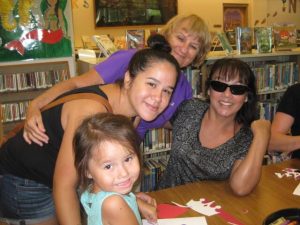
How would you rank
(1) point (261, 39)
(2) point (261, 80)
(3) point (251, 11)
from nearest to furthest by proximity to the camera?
(1) point (261, 39) → (2) point (261, 80) → (3) point (251, 11)

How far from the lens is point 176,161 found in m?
2.04

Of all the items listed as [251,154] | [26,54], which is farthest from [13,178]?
[26,54]

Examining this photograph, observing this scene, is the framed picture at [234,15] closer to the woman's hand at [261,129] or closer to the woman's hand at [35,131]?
the woman's hand at [261,129]

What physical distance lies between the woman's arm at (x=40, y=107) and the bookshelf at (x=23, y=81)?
156 cm

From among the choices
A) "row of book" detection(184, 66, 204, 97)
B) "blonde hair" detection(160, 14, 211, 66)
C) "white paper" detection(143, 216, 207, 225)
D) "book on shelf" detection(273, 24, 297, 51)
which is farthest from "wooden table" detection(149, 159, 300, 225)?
"book on shelf" detection(273, 24, 297, 51)

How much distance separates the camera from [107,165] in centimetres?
115

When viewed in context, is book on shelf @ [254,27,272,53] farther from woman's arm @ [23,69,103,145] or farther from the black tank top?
the black tank top

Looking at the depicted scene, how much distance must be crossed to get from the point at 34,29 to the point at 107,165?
2.62 meters

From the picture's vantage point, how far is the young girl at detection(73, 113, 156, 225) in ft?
3.64

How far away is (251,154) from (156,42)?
2.54 ft

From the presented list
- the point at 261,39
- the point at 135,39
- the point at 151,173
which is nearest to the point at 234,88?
the point at 135,39

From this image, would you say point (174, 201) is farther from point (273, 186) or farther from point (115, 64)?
point (115, 64)

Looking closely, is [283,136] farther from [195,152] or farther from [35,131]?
[35,131]

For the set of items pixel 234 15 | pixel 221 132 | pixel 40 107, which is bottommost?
pixel 221 132
